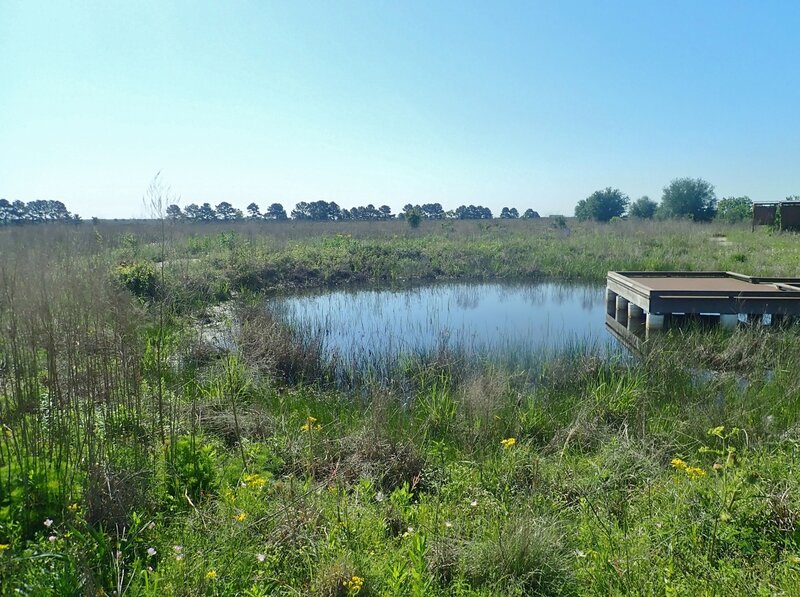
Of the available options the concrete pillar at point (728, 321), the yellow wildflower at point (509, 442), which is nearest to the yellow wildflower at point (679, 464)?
the yellow wildflower at point (509, 442)

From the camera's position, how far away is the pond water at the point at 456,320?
7352mm

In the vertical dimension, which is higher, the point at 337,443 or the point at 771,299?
the point at 771,299

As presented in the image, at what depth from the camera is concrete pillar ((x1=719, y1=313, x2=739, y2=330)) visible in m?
8.20

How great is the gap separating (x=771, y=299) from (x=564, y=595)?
7497 mm

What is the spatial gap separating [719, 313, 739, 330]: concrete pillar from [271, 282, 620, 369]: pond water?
5.61 ft

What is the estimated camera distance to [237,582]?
2299 mm

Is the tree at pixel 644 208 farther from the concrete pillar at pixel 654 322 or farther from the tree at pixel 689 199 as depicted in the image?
the concrete pillar at pixel 654 322

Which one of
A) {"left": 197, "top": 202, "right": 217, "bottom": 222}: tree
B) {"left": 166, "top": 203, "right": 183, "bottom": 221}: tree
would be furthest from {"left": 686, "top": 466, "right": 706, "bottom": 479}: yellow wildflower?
{"left": 197, "top": 202, "right": 217, "bottom": 222}: tree

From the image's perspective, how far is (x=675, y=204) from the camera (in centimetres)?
4956

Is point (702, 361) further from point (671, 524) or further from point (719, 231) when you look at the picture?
point (719, 231)

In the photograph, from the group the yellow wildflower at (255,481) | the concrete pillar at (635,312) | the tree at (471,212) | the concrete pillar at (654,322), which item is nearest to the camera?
the yellow wildflower at (255,481)

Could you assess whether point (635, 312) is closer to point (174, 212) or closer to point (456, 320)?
point (456, 320)

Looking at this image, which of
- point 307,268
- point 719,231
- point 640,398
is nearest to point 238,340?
point 640,398

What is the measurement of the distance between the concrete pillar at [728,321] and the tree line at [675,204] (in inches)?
1567
